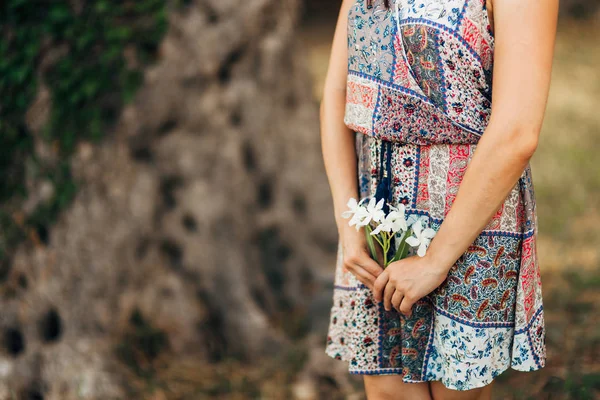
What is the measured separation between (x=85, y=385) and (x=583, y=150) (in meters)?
4.92

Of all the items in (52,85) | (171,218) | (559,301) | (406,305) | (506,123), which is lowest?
(559,301)

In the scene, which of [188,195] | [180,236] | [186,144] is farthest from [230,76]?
[180,236]

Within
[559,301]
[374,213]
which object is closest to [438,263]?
[374,213]

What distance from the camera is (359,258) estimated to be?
5.08 ft

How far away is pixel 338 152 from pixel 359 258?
29 centimetres

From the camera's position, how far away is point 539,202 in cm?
529

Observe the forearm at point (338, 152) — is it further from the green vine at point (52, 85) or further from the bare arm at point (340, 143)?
the green vine at point (52, 85)

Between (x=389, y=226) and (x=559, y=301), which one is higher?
(x=389, y=226)

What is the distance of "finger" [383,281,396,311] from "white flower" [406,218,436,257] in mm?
106

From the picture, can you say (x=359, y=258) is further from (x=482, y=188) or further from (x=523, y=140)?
(x=523, y=140)

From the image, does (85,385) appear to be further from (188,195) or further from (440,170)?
(440,170)

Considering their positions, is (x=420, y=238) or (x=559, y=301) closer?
(x=420, y=238)

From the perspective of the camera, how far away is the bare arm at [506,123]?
127cm

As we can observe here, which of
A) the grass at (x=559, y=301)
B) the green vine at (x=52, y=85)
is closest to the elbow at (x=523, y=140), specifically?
the grass at (x=559, y=301)
